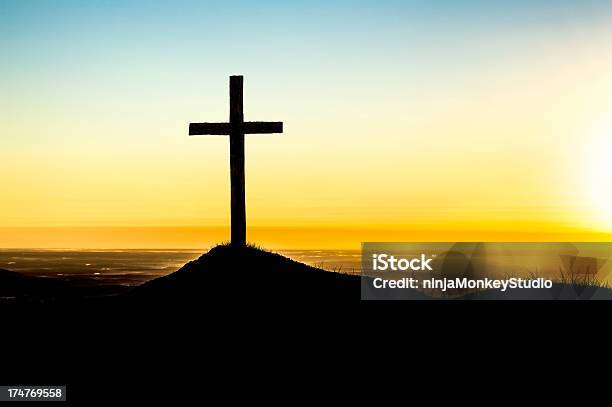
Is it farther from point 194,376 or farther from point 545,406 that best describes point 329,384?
point 545,406

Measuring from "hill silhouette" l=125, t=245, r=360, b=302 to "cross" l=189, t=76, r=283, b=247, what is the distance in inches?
20.7

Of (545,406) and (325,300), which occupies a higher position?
(325,300)

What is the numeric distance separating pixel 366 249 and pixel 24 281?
384 inches

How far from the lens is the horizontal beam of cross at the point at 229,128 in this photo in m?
18.2

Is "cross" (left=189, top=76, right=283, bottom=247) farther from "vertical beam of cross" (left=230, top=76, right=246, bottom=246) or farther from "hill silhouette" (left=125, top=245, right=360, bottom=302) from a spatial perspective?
"hill silhouette" (left=125, top=245, right=360, bottom=302)

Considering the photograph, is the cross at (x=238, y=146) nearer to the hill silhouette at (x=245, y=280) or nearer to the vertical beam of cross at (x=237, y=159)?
the vertical beam of cross at (x=237, y=159)

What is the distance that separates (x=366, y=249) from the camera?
641 inches

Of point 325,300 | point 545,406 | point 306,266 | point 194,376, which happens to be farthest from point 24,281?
point 545,406

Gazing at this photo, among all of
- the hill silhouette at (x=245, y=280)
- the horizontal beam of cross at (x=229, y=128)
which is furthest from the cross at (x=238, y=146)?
the hill silhouette at (x=245, y=280)

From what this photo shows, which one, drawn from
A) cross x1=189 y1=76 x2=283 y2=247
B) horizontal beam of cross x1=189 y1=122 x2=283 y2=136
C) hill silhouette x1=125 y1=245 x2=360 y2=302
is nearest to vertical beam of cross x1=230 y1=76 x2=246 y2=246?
cross x1=189 y1=76 x2=283 y2=247

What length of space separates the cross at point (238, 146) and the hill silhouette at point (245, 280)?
0.53 metres

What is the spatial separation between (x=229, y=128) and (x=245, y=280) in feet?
13.2

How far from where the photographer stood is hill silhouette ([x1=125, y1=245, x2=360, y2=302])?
624 inches

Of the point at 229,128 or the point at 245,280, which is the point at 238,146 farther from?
the point at 245,280
